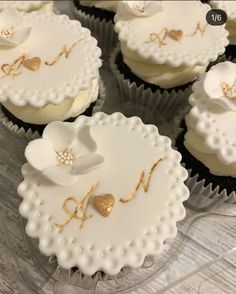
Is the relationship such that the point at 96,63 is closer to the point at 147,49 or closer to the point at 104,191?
the point at 147,49

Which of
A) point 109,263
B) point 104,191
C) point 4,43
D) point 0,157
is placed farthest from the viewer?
point 0,157

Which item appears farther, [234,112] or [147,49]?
[147,49]

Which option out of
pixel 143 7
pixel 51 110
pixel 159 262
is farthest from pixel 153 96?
pixel 159 262

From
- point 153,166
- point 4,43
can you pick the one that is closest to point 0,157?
point 4,43

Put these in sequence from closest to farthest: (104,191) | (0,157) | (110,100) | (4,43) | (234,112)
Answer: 1. (104,191)
2. (234,112)
3. (4,43)
4. (0,157)
5. (110,100)

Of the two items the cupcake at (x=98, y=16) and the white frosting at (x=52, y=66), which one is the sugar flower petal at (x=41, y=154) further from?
the cupcake at (x=98, y=16)

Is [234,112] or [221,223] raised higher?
[234,112]

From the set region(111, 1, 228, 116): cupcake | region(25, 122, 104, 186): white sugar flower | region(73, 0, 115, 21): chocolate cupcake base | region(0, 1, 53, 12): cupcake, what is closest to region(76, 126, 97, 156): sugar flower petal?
region(25, 122, 104, 186): white sugar flower
